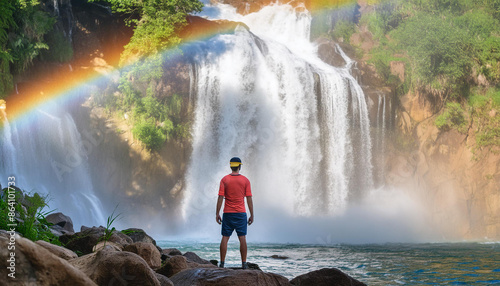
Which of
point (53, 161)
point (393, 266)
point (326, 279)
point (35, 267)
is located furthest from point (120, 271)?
point (53, 161)

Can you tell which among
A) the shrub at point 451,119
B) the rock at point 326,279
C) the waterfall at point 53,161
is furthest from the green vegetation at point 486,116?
the rock at point 326,279

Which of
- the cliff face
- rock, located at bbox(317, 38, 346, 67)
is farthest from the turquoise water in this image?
rock, located at bbox(317, 38, 346, 67)

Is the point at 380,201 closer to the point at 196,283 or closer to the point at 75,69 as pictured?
the point at 75,69

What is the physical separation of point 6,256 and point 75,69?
21.6 metres

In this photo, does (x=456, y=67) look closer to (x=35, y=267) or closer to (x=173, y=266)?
(x=173, y=266)

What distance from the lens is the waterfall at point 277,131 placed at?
77.8 ft

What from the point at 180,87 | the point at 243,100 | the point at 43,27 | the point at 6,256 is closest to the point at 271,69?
the point at 243,100

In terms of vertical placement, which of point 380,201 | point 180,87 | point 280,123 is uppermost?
point 180,87

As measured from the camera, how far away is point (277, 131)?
24.2m

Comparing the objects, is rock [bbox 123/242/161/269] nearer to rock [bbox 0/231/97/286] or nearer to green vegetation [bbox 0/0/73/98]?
rock [bbox 0/231/97/286]

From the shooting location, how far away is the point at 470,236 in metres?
25.5

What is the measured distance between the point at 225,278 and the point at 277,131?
18772 millimetres

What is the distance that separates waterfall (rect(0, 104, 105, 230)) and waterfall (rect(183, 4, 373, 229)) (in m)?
4.86

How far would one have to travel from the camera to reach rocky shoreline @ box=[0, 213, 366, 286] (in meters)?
3.42
